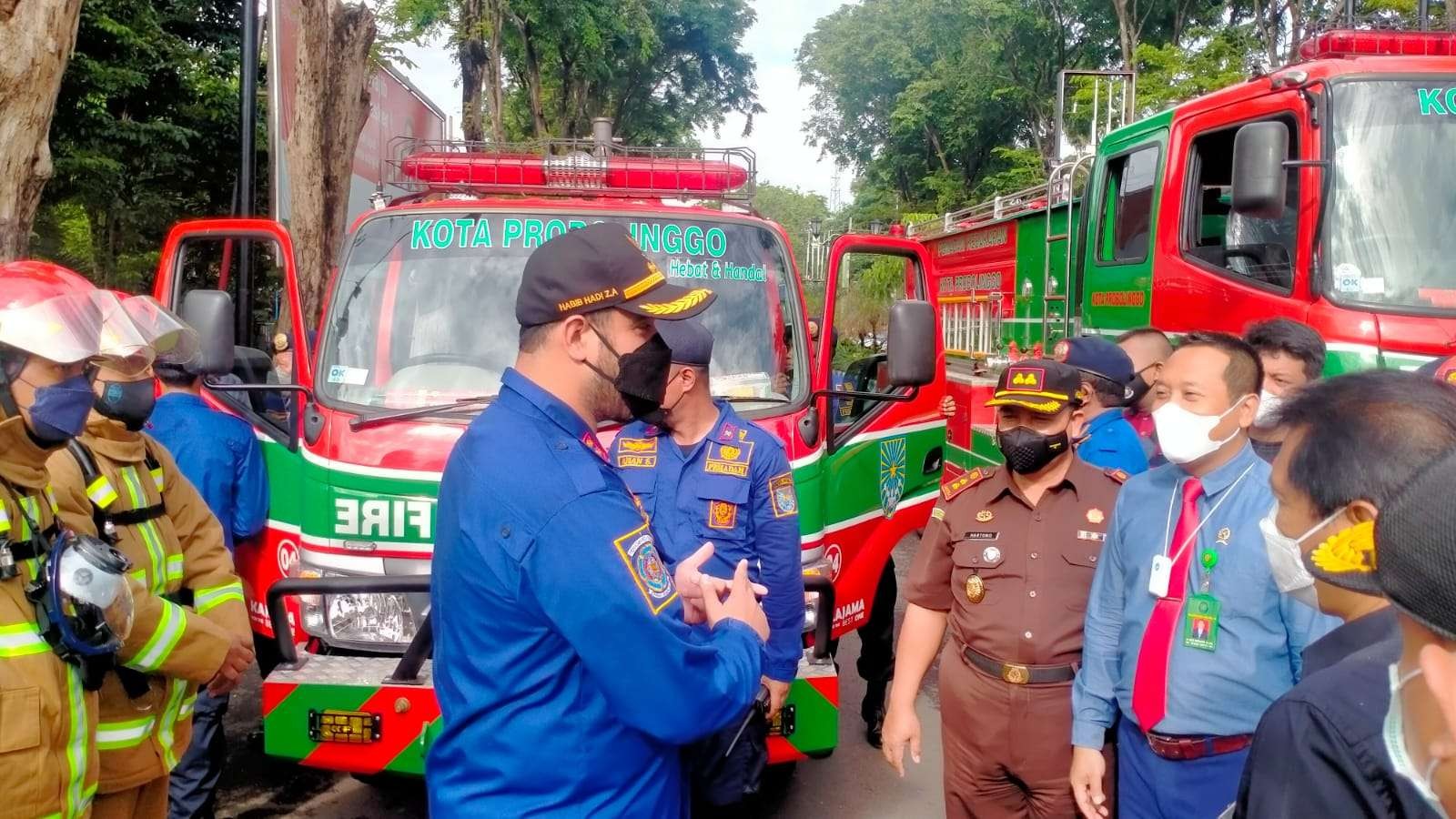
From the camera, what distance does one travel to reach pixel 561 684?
5.98ft

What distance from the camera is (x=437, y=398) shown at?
4.10 metres

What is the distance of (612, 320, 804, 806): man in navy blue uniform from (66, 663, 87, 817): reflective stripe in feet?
4.91

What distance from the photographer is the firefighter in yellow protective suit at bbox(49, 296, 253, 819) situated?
2.71 m

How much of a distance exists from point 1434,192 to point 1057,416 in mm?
3073

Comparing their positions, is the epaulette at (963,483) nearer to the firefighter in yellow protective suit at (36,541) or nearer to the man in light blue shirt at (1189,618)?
the man in light blue shirt at (1189,618)

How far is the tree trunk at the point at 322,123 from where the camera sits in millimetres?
8742

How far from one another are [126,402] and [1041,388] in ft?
8.02

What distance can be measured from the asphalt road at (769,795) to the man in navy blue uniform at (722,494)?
4.75 feet

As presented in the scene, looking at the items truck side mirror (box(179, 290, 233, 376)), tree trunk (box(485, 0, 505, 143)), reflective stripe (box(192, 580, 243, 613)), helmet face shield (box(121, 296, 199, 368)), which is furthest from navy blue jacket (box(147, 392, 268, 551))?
tree trunk (box(485, 0, 505, 143))

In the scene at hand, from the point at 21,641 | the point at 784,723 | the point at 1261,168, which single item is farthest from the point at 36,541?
the point at 1261,168

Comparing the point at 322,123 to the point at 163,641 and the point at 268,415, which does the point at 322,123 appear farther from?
the point at 163,641

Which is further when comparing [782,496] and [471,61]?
[471,61]

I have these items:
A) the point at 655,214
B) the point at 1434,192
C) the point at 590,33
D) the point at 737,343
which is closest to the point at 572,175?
the point at 655,214

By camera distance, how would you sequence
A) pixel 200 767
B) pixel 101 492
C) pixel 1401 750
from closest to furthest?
pixel 1401 750 → pixel 101 492 → pixel 200 767
